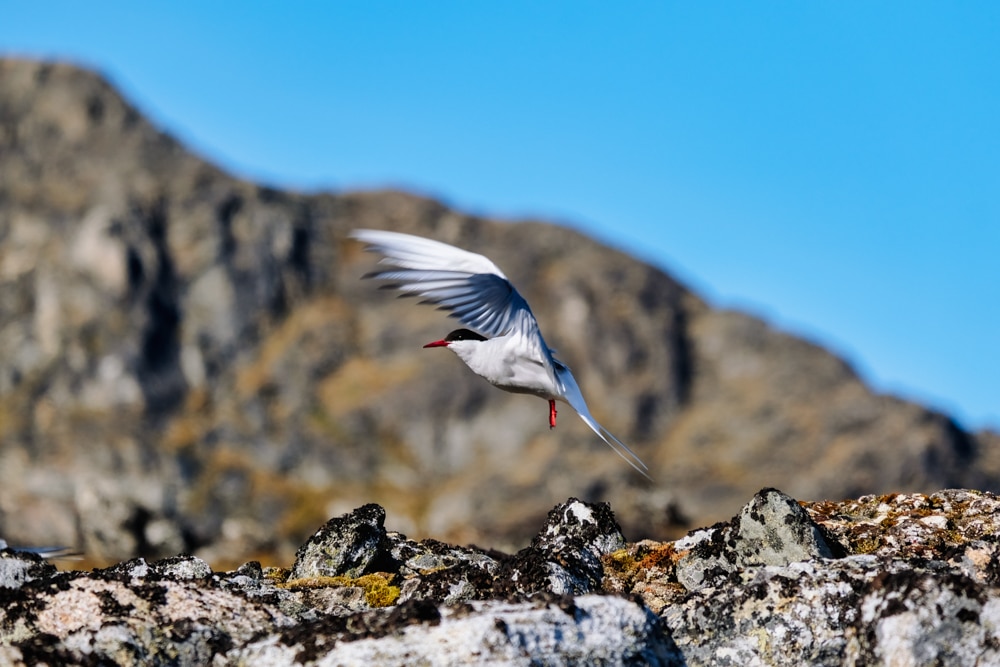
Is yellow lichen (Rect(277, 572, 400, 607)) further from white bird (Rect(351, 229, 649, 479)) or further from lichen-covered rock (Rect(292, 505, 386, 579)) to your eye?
white bird (Rect(351, 229, 649, 479))

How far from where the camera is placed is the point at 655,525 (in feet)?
495

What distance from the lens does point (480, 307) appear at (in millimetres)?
17172

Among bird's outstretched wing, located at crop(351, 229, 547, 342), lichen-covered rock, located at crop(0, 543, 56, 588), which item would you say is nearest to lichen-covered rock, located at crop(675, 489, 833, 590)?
bird's outstretched wing, located at crop(351, 229, 547, 342)

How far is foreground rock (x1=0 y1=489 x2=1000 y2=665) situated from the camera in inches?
484

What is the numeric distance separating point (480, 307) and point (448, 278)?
2.59ft

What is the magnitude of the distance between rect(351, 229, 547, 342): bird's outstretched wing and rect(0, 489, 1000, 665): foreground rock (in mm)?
3697

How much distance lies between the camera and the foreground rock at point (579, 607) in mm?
12297

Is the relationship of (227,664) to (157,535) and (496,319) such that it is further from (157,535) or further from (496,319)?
(157,535)

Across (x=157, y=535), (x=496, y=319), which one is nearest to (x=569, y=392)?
(x=496, y=319)

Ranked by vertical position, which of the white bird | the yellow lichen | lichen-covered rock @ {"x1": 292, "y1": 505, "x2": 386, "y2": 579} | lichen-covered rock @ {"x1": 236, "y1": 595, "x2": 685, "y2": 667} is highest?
the white bird

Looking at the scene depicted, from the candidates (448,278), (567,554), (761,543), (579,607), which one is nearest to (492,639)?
(579,607)

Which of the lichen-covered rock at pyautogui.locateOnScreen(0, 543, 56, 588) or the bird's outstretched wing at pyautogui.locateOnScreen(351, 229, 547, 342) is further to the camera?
the lichen-covered rock at pyautogui.locateOnScreen(0, 543, 56, 588)

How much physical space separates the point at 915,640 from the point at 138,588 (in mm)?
9239

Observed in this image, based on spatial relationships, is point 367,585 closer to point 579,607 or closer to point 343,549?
point 343,549
